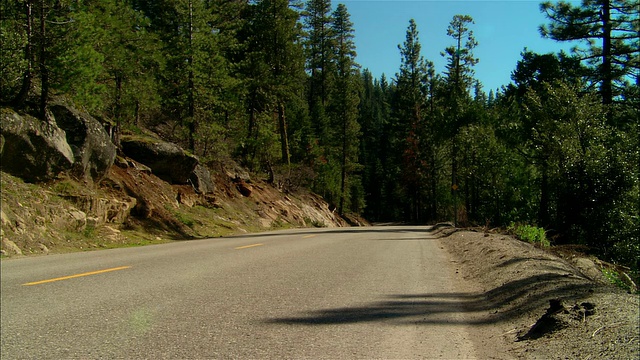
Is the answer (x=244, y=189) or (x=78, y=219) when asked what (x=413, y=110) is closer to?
(x=244, y=189)

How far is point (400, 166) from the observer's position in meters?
61.9

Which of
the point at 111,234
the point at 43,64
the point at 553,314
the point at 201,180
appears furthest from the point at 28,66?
the point at 553,314

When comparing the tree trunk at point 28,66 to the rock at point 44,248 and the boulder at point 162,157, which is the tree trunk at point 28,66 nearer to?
the rock at point 44,248

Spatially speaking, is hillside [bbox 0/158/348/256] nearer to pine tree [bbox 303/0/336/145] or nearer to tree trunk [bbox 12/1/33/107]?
tree trunk [bbox 12/1/33/107]

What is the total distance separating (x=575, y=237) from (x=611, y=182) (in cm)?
239

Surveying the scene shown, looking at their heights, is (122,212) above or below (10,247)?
above

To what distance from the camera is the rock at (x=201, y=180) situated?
24.3 metres

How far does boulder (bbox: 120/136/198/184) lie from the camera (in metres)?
21.9

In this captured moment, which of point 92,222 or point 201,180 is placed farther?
point 201,180

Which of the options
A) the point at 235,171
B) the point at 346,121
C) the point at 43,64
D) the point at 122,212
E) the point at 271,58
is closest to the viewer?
the point at 43,64

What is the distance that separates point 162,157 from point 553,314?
2029cm

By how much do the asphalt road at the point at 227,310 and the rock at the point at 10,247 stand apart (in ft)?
6.07

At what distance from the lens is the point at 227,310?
554cm

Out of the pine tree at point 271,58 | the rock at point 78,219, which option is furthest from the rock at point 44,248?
the pine tree at point 271,58
